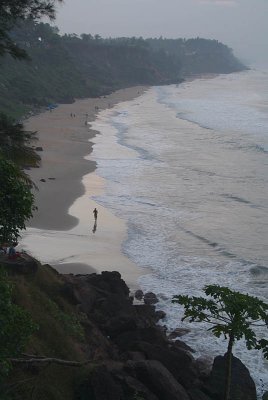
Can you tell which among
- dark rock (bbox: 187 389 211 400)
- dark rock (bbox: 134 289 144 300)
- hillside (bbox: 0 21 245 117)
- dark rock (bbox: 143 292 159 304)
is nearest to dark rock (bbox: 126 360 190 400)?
dark rock (bbox: 187 389 211 400)

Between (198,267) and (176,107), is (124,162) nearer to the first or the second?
(198,267)

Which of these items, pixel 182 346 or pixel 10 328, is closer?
pixel 10 328

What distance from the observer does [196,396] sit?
34.1 ft

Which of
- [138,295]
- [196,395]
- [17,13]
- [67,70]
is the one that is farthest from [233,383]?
[67,70]

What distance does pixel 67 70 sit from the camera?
10244cm

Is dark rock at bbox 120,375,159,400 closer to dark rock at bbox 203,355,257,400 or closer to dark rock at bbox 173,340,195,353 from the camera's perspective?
dark rock at bbox 203,355,257,400

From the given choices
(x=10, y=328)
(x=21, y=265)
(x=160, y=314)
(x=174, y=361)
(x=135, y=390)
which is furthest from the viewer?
(x=160, y=314)

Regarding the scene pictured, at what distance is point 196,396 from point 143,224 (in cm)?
1425

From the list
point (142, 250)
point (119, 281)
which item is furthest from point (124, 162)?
point (119, 281)

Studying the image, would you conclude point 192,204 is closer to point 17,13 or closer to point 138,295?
point 138,295

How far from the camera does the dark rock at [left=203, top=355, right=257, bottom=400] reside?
1077 centimetres

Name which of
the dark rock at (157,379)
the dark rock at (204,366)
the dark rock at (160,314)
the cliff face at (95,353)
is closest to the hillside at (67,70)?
the dark rock at (160,314)

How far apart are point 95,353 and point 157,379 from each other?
195 cm

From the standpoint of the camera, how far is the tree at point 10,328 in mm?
6535
